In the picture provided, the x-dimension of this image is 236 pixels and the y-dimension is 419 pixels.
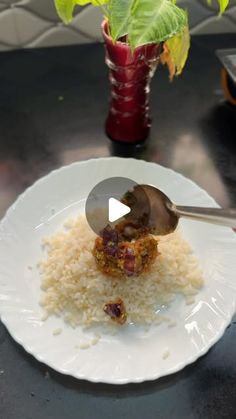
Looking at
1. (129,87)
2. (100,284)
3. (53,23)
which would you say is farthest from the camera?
(53,23)

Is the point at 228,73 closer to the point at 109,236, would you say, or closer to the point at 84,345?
the point at 109,236

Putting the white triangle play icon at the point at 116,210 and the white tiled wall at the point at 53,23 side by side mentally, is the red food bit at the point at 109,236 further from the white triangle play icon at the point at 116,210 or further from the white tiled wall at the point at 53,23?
the white tiled wall at the point at 53,23

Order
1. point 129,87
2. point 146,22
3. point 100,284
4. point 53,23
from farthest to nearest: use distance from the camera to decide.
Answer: point 53,23 < point 129,87 < point 100,284 < point 146,22

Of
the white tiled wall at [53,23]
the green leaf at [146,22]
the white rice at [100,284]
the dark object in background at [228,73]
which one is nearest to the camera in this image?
the green leaf at [146,22]

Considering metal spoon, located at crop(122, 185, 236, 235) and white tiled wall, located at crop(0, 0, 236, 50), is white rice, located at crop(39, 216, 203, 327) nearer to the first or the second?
metal spoon, located at crop(122, 185, 236, 235)

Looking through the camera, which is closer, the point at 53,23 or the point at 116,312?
the point at 116,312

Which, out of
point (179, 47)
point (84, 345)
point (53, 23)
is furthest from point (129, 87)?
point (84, 345)

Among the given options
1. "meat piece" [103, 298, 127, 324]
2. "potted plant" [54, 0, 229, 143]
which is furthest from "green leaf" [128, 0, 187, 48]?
"meat piece" [103, 298, 127, 324]
